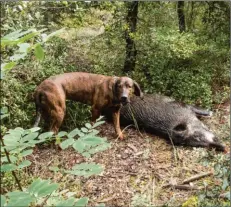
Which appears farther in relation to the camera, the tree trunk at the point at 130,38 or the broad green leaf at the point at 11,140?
the tree trunk at the point at 130,38

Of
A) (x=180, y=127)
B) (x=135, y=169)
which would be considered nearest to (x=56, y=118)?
(x=135, y=169)

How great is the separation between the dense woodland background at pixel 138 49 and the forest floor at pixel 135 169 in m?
0.77

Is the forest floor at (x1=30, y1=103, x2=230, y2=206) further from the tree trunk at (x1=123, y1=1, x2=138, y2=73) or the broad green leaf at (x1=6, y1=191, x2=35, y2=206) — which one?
the broad green leaf at (x1=6, y1=191, x2=35, y2=206)

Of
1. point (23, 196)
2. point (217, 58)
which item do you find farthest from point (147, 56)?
point (23, 196)

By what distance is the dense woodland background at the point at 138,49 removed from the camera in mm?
5984

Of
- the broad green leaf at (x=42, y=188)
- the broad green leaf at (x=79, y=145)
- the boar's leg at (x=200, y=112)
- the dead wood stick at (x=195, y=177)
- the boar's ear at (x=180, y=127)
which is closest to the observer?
the broad green leaf at (x=42, y=188)

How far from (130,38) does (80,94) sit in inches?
65.3

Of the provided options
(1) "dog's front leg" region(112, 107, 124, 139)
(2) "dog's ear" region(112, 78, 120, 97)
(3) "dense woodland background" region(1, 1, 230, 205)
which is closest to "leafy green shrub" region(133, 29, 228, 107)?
(3) "dense woodland background" region(1, 1, 230, 205)

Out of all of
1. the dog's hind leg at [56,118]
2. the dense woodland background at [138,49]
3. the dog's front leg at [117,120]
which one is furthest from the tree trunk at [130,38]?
the dog's hind leg at [56,118]

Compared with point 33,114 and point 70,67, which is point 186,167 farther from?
point 70,67

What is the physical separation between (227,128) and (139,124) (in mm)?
2117

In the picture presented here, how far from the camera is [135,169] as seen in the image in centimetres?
490

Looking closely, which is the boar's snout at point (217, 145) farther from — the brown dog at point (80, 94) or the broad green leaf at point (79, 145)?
the broad green leaf at point (79, 145)

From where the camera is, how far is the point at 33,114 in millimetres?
5746
